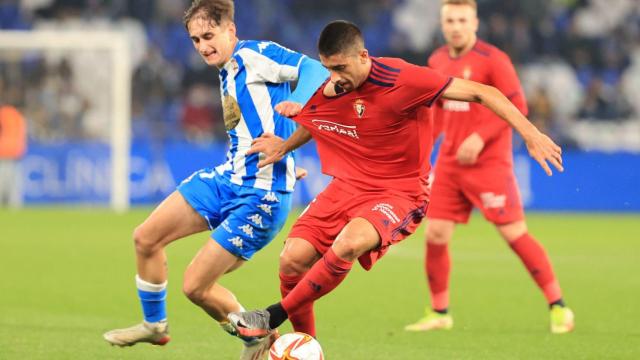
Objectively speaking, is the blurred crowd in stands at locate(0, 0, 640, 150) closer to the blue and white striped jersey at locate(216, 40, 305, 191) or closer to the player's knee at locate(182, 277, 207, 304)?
the blue and white striped jersey at locate(216, 40, 305, 191)

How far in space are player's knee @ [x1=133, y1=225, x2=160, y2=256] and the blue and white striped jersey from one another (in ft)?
1.78

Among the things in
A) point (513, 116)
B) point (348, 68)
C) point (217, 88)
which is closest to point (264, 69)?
point (348, 68)

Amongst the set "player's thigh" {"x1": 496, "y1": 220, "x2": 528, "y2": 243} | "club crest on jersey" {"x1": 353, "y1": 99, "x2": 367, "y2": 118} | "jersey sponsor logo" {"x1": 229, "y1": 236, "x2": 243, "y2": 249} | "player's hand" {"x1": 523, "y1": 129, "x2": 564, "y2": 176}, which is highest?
"club crest on jersey" {"x1": 353, "y1": 99, "x2": 367, "y2": 118}

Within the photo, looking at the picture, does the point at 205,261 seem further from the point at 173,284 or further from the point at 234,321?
the point at 173,284

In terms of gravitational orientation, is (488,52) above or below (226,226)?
above

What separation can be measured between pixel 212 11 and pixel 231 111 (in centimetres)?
58

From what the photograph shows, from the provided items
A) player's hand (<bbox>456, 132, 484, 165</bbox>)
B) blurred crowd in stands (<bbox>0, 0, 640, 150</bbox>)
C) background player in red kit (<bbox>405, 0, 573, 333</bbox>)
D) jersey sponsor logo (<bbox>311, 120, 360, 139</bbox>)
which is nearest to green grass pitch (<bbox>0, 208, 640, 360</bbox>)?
background player in red kit (<bbox>405, 0, 573, 333</bbox>)

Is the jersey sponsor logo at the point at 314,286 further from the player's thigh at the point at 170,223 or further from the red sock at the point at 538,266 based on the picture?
the red sock at the point at 538,266

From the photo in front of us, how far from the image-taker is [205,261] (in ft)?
21.1

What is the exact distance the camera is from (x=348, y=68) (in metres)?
5.99

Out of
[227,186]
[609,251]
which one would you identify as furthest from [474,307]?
[609,251]

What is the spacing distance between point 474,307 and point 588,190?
1126 cm

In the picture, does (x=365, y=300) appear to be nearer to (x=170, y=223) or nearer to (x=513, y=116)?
(x=170, y=223)

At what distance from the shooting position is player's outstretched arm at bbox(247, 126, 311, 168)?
633cm
